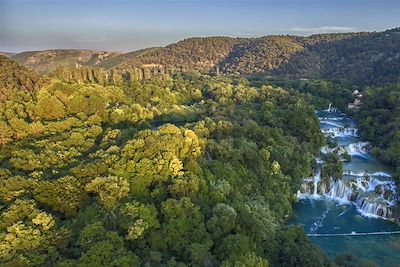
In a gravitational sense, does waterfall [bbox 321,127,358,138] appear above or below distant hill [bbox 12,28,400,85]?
below

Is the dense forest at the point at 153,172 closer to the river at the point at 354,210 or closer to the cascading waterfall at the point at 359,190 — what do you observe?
the cascading waterfall at the point at 359,190

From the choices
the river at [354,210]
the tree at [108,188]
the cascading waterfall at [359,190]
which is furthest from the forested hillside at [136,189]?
the river at [354,210]

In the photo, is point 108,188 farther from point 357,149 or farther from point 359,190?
point 357,149

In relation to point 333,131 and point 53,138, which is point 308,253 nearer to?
point 53,138

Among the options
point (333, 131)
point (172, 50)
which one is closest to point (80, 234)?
point (333, 131)

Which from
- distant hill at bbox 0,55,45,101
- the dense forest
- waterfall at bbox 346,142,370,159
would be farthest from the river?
distant hill at bbox 0,55,45,101

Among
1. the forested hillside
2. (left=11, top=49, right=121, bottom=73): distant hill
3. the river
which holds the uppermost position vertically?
(left=11, top=49, right=121, bottom=73): distant hill

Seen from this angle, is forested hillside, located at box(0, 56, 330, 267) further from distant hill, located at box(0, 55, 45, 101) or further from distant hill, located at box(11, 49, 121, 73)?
distant hill, located at box(11, 49, 121, 73)

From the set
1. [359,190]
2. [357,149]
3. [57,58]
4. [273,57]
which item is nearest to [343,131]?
[357,149]
